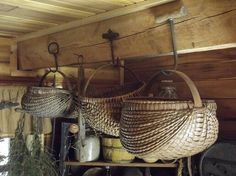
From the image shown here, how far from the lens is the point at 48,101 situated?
1.46 m

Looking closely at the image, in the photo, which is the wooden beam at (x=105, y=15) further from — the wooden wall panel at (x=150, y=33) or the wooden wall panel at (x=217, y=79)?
the wooden wall panel at (x=217, y=79)

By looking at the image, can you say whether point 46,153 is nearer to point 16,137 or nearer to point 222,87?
point 16,137

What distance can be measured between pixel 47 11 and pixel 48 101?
35cm

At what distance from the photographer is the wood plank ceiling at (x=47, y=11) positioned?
1.27 meters

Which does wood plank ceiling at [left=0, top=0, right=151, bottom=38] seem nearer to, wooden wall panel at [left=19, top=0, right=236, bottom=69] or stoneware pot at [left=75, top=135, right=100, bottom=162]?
wooden wall panel at [left=19, top=0, right=236, bottom=69]

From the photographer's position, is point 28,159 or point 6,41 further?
point 28,159

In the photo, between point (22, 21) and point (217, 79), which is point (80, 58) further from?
point (217, 79)

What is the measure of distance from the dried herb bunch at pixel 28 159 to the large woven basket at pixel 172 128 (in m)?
1.28

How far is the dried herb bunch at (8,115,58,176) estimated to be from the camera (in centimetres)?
207

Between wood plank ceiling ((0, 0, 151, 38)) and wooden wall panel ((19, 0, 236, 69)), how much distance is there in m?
0.06

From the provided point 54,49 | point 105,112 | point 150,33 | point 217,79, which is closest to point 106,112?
point 105,112

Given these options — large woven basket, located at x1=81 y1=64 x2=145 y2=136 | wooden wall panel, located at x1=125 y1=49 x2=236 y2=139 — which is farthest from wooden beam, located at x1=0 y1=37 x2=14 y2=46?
large woven basket, located at x1=81 y1=64 x2=145 y2=136

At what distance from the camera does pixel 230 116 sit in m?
1.94

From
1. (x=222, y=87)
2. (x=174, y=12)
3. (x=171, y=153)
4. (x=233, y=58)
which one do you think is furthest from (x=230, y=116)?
(x=171, y=153)
